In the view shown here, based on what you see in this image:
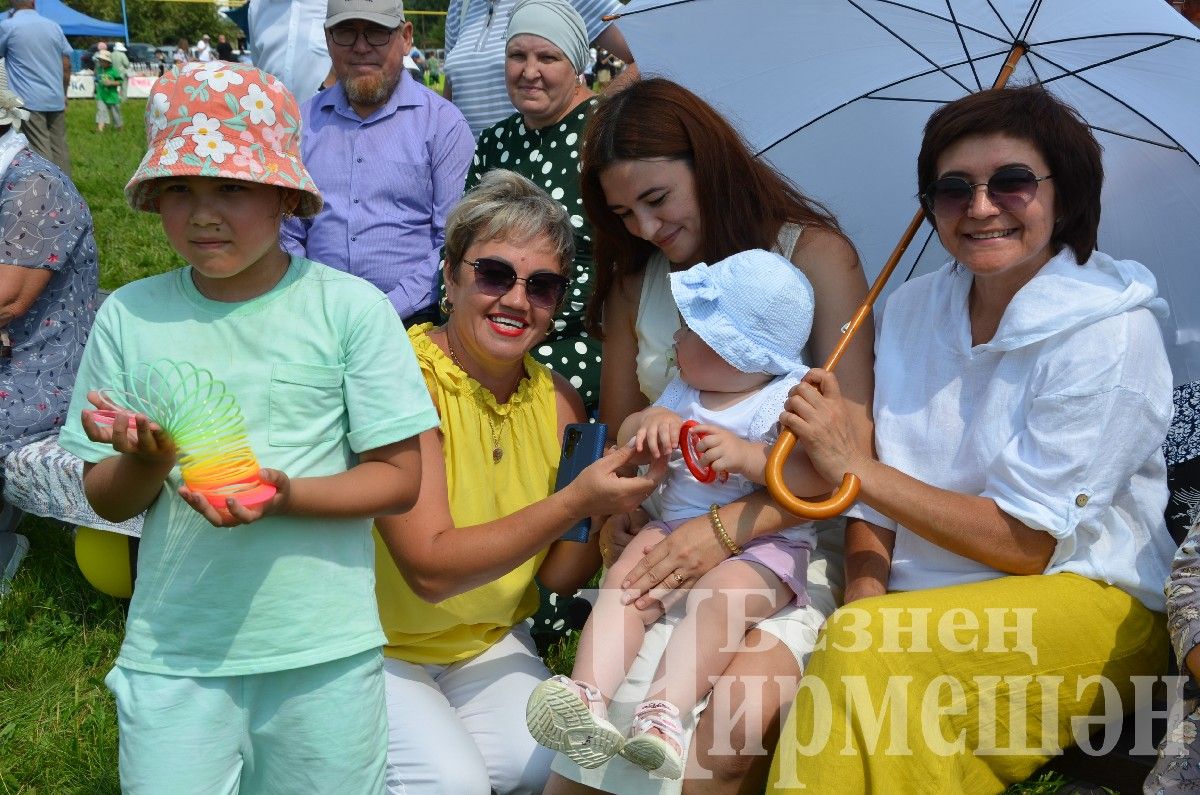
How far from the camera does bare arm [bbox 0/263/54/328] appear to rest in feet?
13.9

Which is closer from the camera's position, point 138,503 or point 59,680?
point 138,503

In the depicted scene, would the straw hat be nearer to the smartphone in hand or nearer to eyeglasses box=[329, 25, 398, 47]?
the smartphone in hand

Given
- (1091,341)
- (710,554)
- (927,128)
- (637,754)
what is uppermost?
(927,128)

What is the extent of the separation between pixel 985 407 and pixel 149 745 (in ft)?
6.30

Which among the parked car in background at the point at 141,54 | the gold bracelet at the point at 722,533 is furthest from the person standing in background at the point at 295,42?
the parked car in background at the point at 141,54

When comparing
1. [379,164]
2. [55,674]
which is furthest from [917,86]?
[55,674]

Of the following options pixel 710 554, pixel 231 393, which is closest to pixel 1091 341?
pixel 710 554

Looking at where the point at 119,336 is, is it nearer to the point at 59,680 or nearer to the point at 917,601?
the point at 917,601

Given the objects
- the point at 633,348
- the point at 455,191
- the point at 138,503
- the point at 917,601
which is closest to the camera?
the point at 138,503

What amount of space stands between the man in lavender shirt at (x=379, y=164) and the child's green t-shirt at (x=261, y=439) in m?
2.27

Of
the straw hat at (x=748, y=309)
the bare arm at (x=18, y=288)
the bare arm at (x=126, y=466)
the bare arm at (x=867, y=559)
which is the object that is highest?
the straw hat at (x=748, y=309)

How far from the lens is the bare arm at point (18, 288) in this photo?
4.25 metres

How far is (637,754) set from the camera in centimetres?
241

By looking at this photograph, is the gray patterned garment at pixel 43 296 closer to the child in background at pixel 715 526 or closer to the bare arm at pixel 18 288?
the bare arm at pixel 18 288
